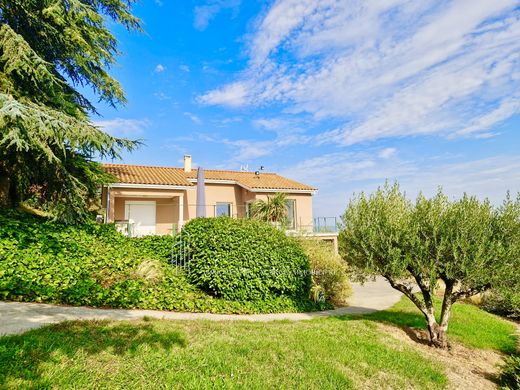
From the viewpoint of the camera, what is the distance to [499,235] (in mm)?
6926

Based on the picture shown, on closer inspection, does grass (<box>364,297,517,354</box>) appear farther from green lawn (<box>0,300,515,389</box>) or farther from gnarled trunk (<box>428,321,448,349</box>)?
green lawn (<box>0,300,515,389</box>)

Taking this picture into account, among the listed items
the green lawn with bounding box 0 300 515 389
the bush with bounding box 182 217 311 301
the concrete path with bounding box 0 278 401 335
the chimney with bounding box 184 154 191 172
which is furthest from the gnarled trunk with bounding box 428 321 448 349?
the chimney with bounding box 184 154 191 172

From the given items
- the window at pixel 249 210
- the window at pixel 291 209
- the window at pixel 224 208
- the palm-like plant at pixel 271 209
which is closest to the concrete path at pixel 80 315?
the palm-like plant at pixel 271 209

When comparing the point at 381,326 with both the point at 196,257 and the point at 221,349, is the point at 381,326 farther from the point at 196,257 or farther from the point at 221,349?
the point at 196,257

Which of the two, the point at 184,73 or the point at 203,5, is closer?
the point at 203,5

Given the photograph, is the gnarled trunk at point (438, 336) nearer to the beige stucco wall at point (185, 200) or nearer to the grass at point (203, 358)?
the grass at point (203, 358)

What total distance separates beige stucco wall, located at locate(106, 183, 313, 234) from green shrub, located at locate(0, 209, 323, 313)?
676cm

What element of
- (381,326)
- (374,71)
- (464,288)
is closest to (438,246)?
(464,288)

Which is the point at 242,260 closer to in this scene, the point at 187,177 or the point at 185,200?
the point at 185,200

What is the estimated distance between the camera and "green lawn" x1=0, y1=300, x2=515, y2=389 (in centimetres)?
377

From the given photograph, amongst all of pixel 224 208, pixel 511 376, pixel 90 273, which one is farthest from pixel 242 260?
pixel 224 208

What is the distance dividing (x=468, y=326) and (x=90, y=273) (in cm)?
1220

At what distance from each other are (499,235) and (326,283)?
20.4ft

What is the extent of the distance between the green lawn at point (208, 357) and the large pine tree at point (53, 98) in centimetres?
496
